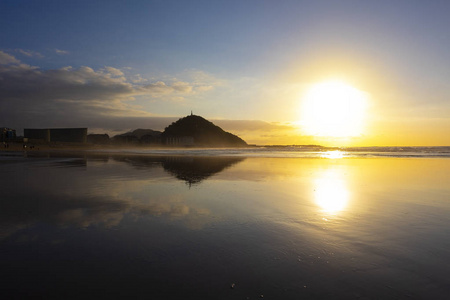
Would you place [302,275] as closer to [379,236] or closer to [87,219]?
[379,236]

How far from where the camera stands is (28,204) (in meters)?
9.12

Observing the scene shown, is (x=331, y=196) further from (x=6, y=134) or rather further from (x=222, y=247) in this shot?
(x=6, y=134)

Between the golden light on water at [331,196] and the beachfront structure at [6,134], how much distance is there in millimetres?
90920

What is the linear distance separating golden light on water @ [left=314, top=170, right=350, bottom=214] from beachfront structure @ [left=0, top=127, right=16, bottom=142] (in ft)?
298

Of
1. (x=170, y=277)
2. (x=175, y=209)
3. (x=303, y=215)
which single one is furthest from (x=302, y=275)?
(x=175, y=209)

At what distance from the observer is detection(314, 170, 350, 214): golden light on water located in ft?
30.3

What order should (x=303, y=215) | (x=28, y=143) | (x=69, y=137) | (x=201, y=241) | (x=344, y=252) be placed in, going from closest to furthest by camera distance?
(x=344, y=252)
(x=201, y=241)
(x=303, y=215)
(x=28, y=143)
(x=69, y=137)

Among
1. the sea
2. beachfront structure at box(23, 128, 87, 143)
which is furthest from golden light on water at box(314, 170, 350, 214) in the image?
beachfront structure at box(23, 128, 87, 143)

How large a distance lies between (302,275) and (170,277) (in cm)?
222

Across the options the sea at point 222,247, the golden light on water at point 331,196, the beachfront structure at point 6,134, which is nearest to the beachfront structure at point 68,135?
the beachfront structure at point 6,134

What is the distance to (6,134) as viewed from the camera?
75.2m

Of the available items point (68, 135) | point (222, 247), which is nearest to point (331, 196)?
point (222, 247)

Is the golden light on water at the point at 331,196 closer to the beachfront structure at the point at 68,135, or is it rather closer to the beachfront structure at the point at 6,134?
the beachfront structure at the point at 6,134

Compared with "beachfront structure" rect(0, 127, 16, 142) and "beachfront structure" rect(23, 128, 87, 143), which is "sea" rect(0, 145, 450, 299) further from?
"beachfront structure" rect(23, 128, 87, 143)
